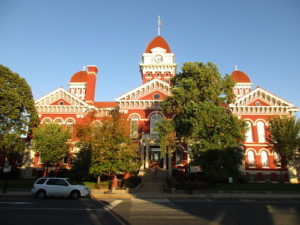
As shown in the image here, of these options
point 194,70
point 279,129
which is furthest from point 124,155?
point 279,129

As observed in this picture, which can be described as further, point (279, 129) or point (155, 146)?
point (155, 146)

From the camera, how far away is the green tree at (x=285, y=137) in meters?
28.1

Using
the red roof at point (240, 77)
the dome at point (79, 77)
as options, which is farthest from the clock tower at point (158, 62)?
the red roof at point (240, 77)

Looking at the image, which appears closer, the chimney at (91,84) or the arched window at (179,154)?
the arched window at (179,154)

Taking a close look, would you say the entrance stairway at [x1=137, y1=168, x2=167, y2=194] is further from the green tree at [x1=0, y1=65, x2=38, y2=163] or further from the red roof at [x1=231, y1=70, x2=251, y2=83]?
the red roof at [x1=231, y1=70, x2=251, y2=83]

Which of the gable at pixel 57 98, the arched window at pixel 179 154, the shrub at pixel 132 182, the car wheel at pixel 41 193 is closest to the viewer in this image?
the car wheel at pixel 41 193

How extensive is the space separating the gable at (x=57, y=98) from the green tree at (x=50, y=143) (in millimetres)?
7069

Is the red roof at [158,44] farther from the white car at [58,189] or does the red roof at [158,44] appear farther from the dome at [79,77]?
the white car at [58,189]

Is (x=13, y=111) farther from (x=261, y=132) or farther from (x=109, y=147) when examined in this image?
(x=261, y=132)

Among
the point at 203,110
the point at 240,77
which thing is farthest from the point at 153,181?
the point at 240,77

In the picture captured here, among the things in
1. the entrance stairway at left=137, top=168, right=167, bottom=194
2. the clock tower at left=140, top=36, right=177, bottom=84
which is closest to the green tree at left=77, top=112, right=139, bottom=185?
the entrance stairway at left=137, top=168, right=167, bottom=194

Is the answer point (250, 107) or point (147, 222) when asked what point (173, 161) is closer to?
point (250, 107)

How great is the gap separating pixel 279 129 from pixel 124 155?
20729 millimetres

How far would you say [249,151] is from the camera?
109 feet
